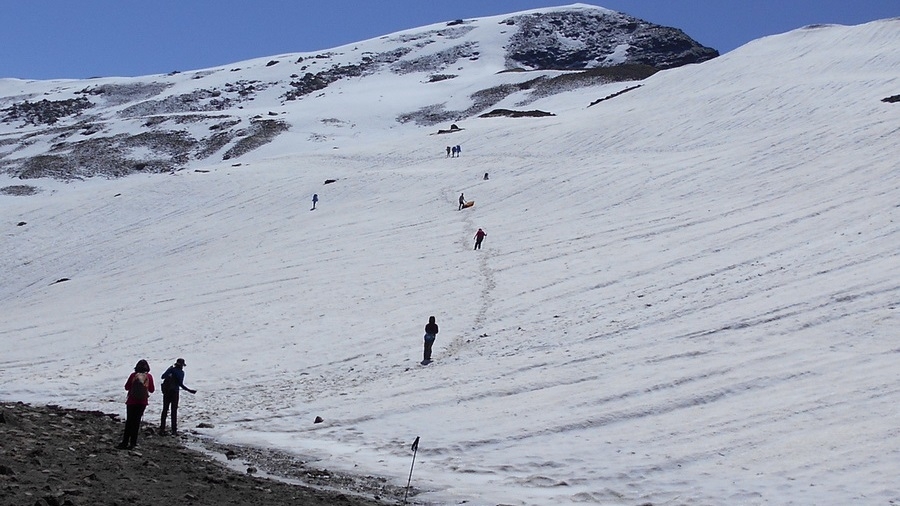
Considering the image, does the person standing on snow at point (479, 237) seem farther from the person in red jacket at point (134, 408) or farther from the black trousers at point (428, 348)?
the person in red jacket at point (134, 408)

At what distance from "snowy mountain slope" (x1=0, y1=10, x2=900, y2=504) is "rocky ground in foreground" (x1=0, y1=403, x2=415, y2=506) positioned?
0.99 meters

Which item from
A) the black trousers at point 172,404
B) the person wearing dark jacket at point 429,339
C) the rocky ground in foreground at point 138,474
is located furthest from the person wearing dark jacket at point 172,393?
the person wearing dark jacket at point 429,339

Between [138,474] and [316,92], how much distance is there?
11570cm

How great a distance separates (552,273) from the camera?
97.0 ft

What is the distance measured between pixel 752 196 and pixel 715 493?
82.2ft

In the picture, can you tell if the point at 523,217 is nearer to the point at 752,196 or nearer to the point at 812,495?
the point at 752,196

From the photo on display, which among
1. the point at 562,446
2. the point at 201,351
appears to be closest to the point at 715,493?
the point at 562,446

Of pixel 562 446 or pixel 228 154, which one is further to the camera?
pixel 228 154

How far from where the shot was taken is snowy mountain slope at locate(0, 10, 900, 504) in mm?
14594

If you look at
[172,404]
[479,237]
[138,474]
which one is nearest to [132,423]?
[138,474]

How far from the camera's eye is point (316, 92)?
406 ft

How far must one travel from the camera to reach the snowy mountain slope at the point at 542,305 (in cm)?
1459

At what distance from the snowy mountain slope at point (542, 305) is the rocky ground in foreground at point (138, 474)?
990 mm

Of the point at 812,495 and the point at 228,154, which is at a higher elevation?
the point at 228,154
